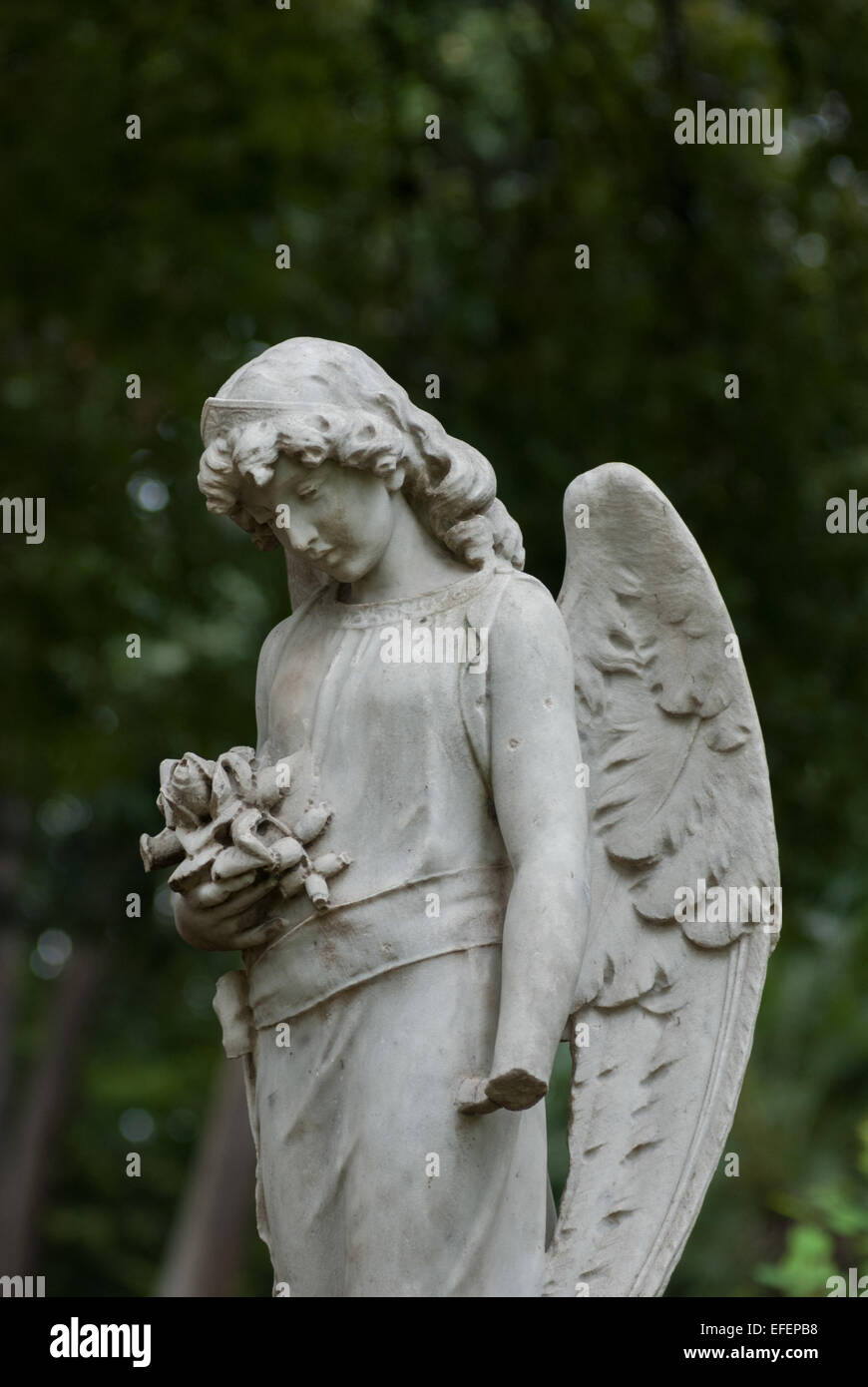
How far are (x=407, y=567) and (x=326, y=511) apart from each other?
23 centimetres

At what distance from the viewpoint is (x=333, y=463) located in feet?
13.9

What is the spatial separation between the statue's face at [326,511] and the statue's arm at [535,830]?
11.6 inches

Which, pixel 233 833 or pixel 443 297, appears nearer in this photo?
pixel 233 833

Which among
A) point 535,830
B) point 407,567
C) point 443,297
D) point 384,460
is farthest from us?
point 443,297

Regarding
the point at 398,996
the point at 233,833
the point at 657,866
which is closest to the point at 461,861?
the point at 398,996

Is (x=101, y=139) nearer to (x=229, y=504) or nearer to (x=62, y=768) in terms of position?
(x=62, y=768)

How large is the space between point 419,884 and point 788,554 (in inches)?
256

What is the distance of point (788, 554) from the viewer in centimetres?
1038

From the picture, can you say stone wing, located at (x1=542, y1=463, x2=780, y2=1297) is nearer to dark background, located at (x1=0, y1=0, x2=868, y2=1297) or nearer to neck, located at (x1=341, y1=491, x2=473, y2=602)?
neck, located at (x1=341, y1=491, x2=473, y2=602)

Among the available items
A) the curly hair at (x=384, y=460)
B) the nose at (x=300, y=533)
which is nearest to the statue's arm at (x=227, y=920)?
the nose at (x=300, y=533)

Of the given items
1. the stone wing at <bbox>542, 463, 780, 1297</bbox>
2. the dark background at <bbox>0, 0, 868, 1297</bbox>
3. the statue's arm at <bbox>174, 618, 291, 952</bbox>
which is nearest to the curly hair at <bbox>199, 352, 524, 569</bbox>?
the stone wing at <bbox>542, 463, 780, 1297</bbox>

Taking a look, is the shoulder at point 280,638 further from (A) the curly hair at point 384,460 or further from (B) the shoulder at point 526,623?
(B) the shoulder at point 526,623

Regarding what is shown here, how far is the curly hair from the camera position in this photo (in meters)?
4.18

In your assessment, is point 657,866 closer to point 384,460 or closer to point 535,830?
point 535,830
